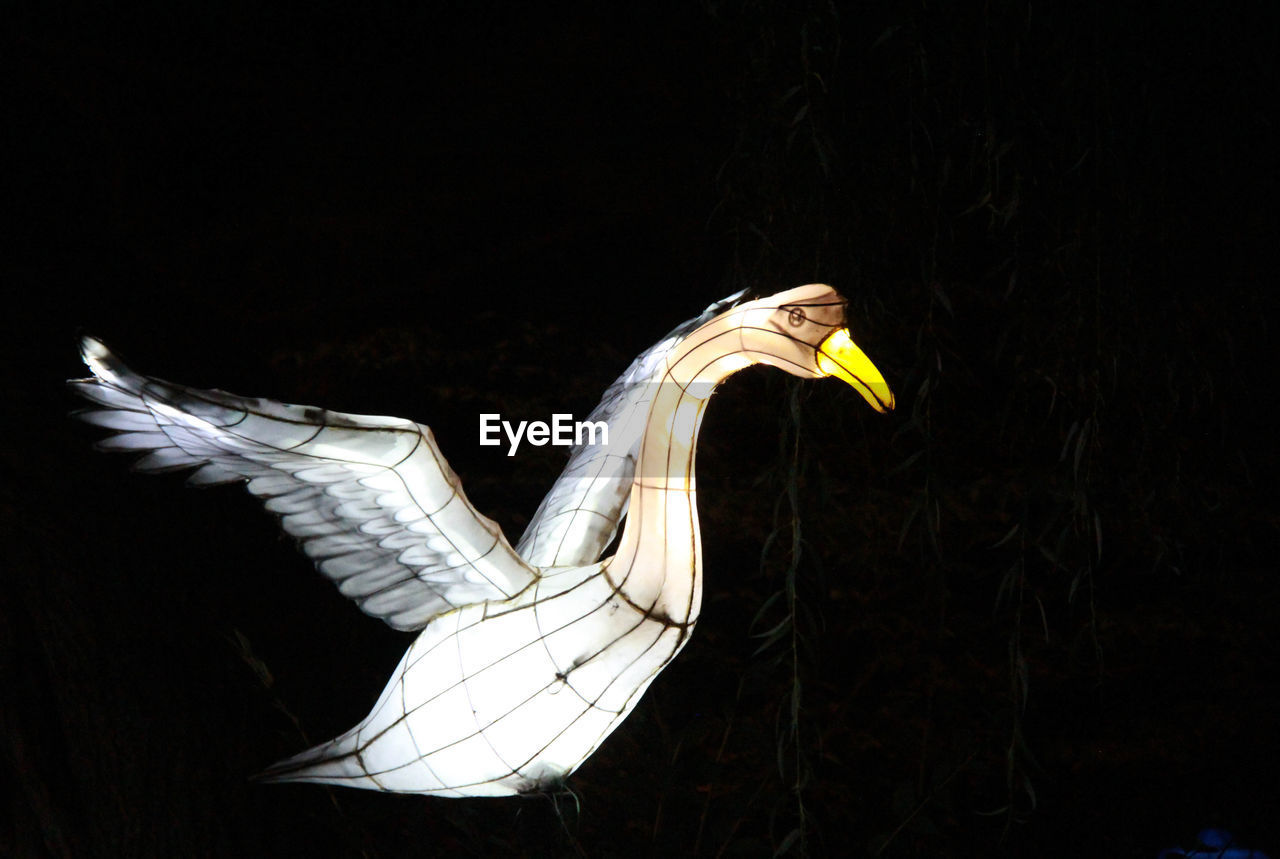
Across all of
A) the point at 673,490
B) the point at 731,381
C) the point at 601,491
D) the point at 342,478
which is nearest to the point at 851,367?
the point at 673,490

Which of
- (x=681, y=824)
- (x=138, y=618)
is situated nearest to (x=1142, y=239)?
(x=681, y=824)

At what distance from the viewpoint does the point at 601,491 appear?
1.14 m

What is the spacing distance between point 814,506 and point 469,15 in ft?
2.99

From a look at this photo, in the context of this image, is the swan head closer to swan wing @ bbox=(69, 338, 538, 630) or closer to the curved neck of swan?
the curved neck of swan

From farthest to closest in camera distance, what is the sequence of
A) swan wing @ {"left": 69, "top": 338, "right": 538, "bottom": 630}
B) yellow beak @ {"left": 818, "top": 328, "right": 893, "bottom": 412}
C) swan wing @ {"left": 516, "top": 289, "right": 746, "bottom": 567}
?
swan wing @ {"left": 516, "top": 289, "right": 746, "bottom": 567} < yellow beak @ {"left": 818, "top": 328, "right": 893, "bottom": 412} < swan wing @ {"left": 69, "top": 338, "right": 538, "bottom": 630}

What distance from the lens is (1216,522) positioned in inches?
55.7

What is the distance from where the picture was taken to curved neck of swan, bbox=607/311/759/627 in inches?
36.9

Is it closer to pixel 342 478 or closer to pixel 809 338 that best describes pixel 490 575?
pixel 342 478

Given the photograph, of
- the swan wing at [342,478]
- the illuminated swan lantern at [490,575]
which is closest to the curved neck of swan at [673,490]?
the illuminated swan lantern at [490,575]

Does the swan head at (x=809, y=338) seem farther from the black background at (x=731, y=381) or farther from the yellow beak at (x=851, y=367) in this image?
the black background at (x=731, y=381)

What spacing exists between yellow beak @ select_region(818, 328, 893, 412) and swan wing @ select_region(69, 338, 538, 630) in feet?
1.23

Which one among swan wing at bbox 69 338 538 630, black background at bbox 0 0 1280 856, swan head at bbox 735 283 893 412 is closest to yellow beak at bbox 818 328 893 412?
swan head at bbox 735 283 893 412

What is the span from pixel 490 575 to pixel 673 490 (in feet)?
0.69

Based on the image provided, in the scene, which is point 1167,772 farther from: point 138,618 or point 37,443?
point 37,443
